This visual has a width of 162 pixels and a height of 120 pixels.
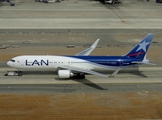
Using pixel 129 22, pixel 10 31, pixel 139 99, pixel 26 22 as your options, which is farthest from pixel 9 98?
pixel 129 22

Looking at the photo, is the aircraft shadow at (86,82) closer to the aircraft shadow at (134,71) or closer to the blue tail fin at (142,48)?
the aircraft shadow at (134,71)

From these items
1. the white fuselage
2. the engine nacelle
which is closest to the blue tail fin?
the white fuselage

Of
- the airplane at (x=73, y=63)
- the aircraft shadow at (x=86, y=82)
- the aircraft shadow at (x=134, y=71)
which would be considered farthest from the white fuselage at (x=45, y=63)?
the aircraft shadow at (x=134, y=71)

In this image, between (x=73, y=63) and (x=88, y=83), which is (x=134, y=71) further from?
(x=73, y=63)

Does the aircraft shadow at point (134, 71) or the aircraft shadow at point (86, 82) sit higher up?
the aircraft shadow at point (134, 71)

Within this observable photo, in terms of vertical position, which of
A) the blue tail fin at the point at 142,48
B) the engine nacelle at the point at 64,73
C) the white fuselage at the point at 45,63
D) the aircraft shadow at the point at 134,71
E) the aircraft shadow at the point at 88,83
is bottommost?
the aircraft shadow at the point at 88,83

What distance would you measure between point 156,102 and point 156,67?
58.5ft

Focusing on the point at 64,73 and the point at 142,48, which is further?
the point at 142,48

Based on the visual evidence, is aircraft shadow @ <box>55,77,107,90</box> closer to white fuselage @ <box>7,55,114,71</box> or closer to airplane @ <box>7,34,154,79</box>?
airplane @ <box>7,34,154,79</box>

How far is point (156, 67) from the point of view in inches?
2571

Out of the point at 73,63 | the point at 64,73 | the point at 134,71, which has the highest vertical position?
the point at 73,63

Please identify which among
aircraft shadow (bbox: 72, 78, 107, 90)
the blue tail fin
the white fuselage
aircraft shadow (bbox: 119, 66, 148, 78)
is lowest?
aircraft shadow (bbox: 72, 78, 107, 90)

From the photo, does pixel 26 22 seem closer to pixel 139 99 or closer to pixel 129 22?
pixel 129 22

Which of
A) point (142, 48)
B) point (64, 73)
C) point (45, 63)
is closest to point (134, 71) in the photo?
point (142, 48)
